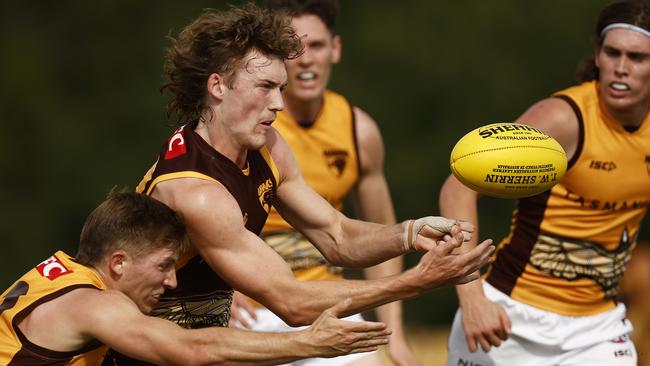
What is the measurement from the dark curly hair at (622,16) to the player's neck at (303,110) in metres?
1.56

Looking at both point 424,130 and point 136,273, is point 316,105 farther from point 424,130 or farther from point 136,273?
point 424,130

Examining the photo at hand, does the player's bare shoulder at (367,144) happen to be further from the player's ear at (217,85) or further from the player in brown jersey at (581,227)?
the player's ear at (217,85)

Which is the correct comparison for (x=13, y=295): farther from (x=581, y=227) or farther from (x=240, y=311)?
(x=581, y=227)

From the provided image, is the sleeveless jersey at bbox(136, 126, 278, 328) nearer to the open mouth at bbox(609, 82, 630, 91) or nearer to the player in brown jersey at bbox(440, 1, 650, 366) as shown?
the player in brown jersey at bbox(440, 1, 650, 366)

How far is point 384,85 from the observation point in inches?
567

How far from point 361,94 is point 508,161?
8.86m

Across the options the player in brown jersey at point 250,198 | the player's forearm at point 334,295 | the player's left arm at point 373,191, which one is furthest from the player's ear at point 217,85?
the player's left arm at point 373,191

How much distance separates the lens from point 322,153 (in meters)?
7.37

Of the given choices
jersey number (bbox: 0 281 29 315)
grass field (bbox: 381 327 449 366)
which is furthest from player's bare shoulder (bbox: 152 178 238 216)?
grass field (bbox: 381 327 449 366)

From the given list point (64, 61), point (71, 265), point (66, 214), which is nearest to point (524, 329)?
point (71, 265)

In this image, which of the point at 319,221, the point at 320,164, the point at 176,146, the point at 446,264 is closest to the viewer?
the point at 446,264

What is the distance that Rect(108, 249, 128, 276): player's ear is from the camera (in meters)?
5.23

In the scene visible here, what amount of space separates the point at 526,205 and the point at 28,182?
31.3 ft

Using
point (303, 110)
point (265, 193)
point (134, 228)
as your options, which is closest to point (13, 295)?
point (134, 228)
